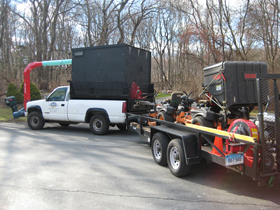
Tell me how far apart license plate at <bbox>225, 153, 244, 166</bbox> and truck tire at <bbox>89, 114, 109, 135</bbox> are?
551cm

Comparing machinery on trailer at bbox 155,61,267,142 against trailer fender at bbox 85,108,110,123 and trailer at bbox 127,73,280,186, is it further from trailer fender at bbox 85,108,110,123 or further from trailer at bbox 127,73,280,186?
trailer fender at bbox 85,108,110,123

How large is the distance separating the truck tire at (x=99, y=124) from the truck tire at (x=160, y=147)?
336 centimetres

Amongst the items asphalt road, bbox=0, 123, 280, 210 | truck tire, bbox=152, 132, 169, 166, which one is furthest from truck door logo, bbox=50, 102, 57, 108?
truck tire, bbox=152, 132, 169, 166

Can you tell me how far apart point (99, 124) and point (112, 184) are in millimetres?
4543

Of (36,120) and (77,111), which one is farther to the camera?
(36,120)

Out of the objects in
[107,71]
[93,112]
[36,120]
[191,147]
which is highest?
[107,71]

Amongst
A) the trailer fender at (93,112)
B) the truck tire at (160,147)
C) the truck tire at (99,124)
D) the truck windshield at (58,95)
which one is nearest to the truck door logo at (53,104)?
the truck windshield at (58,95)

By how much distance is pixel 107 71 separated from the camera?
8.62m

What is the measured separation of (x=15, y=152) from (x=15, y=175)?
196 centimetres

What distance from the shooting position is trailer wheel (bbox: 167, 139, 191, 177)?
4195 mm

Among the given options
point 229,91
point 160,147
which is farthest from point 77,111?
point 229,91

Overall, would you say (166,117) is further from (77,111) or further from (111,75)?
(77,111)

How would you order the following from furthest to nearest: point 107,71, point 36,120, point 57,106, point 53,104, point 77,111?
point 36,120 → point 53,104 → point 57,106 → point 77,111 → point 107,71

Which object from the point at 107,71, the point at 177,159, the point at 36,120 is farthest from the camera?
the point at 36,120
